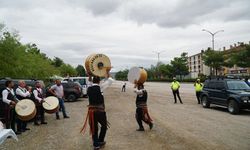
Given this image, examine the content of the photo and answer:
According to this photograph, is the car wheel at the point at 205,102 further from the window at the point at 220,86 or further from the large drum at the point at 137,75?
the large drum at the point at 137,75

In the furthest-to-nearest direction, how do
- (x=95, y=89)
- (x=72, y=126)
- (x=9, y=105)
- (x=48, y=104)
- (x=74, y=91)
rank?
(x=74, y=91), (x=48, y=104), (x=72, y=126), (x=9, y=105), (x=95, y=89)

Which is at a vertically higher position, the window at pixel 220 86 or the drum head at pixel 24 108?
the window at pixel 220 86

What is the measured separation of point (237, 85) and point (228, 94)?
42.6 inches

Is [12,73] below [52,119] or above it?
above

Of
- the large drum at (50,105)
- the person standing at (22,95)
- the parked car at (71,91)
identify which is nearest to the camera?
the person standing at (22,95)

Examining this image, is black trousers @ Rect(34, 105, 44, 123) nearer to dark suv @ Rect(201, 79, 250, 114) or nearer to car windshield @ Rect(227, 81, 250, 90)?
dark suv @ Rect(201, 79, 250, 114)

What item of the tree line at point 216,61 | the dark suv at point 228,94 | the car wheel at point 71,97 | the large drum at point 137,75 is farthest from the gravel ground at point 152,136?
the tree line at point 216,61

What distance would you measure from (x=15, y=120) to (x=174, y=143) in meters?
5.42

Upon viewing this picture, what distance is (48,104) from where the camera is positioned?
41.9 feet

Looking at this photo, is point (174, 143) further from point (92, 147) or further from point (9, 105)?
point (9, 105)

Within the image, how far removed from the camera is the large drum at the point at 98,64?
7.93 metres

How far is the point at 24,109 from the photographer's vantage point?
10.7m

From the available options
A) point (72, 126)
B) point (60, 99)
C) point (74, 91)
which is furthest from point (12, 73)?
point (72, 126)

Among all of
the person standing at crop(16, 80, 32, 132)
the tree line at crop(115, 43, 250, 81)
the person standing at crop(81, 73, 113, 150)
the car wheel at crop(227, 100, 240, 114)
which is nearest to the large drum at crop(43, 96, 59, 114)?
the person standing at crop(16, 80, 32, 132)
